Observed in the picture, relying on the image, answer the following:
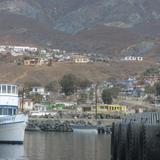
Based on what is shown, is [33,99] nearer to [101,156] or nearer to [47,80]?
[47,80]

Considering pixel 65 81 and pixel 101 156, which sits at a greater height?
pixel 65 81

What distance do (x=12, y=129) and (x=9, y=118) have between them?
5.20ft

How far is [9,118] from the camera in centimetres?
6412

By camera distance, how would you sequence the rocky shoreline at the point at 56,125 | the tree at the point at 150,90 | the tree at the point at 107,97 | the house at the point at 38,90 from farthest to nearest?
the house at the point at 38,90 → the tree at the point at 150,90 → the tree at the point at 107,97 → the rocky shoreline at the point at 56,125

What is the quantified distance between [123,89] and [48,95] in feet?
64.9

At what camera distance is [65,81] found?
154250 millimetres

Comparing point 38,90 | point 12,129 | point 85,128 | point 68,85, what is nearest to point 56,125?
point 85,128

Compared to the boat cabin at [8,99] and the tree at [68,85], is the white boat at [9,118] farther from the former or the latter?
the tree at [68,85]

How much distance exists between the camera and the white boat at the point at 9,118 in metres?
64.1

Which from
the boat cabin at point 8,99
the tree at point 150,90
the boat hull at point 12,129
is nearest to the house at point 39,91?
the tree at point 150,90

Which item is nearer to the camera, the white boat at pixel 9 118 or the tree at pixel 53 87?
the white boat at pixel 9 118

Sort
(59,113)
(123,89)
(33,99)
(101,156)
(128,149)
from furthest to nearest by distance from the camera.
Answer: (123,89)
(33,99)
(59,113)
(101,156)
(128,149)

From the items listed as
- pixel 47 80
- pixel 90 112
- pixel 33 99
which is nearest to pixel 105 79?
pixel 47 80

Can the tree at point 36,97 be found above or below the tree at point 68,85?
below
